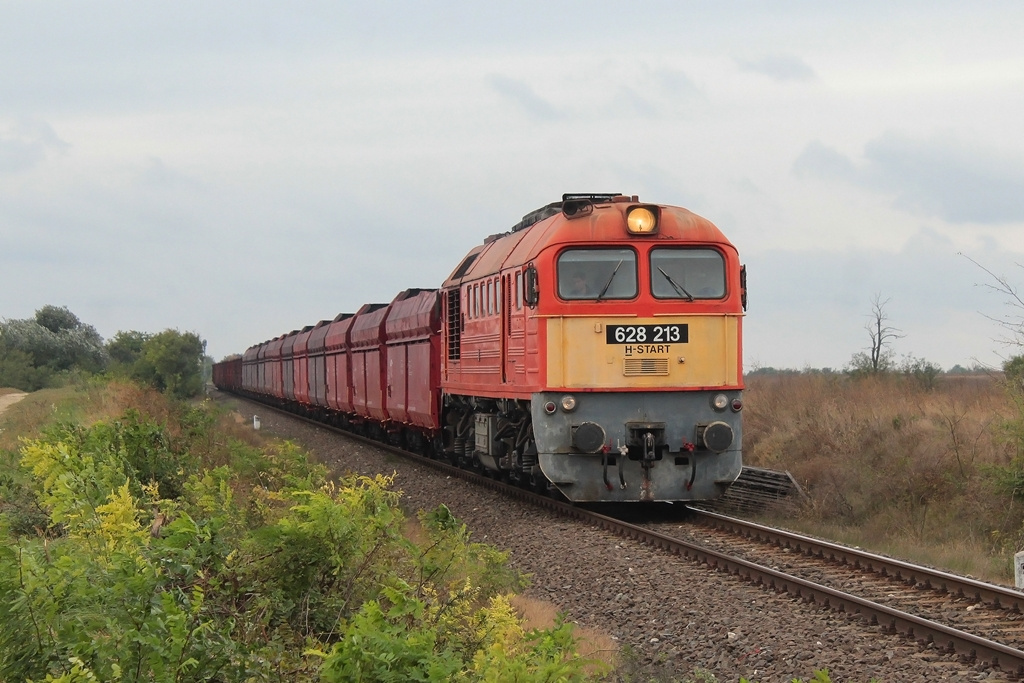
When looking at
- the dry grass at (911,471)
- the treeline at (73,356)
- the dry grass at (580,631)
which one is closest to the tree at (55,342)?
the treeline at (73,356)

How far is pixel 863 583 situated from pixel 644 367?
14.3 feet

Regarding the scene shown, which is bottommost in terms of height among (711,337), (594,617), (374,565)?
(594,617)

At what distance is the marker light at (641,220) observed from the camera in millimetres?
13734

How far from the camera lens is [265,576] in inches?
268

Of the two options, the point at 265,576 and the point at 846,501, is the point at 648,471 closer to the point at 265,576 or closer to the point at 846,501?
the point at 846,501

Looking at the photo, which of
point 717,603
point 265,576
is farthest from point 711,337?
point 265,576

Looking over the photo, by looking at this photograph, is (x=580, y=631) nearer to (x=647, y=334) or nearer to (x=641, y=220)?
(x=647, y=334)

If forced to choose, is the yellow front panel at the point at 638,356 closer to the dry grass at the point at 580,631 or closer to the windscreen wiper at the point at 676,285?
the windscreen wiper at the point at 676,285

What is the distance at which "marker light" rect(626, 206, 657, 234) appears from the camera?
541 inches

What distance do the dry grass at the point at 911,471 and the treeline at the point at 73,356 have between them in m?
36.3

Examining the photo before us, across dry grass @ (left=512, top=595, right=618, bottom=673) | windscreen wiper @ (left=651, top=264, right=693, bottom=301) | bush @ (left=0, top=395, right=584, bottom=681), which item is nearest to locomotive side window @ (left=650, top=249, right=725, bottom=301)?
windscreen wiper @ (left=651, top=264, right=693, bottom=301)

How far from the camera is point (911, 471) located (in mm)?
15172

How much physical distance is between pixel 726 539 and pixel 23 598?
28.8 feet

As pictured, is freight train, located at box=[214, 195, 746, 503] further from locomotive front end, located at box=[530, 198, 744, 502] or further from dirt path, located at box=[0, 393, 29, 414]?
dirt path, located at box=[0, 393, 29, 414]
